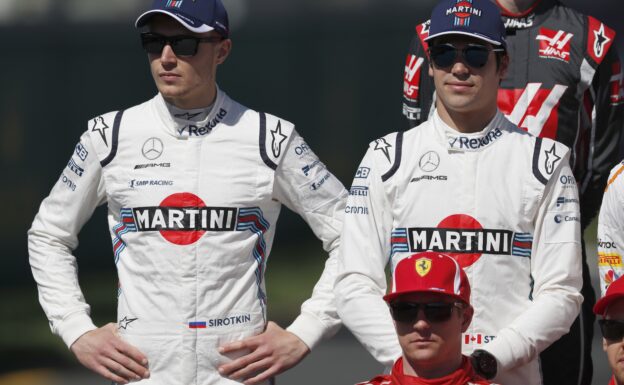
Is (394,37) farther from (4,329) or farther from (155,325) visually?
(155,325)

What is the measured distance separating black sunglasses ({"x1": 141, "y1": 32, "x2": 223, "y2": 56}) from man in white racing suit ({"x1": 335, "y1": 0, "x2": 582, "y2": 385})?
0.75 m

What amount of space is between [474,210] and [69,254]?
153 centimetres

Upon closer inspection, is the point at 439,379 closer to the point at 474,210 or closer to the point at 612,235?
the point at 474,210

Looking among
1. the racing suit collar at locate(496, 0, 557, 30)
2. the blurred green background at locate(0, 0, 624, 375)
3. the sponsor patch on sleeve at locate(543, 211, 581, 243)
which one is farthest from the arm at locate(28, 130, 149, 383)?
the blurred green background at locate(0, 0, 624, 375)

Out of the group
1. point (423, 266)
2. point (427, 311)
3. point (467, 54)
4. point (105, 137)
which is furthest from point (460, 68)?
point (105, 137)

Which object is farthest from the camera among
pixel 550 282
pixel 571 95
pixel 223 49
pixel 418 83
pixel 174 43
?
pixel 418 83

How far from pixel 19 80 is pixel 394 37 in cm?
303

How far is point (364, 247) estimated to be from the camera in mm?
4523

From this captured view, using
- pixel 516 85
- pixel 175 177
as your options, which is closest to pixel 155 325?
pixel 175 177

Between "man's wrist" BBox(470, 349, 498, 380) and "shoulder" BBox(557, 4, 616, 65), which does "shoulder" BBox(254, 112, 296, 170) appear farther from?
"shoulder" BBox(557, 4, 616, 65)

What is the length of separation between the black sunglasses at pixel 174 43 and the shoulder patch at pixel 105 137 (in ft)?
0.98

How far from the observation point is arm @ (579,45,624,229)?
5.36 meters

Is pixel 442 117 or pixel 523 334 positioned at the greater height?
pixel 442 117

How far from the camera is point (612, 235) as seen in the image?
4.72 metres
